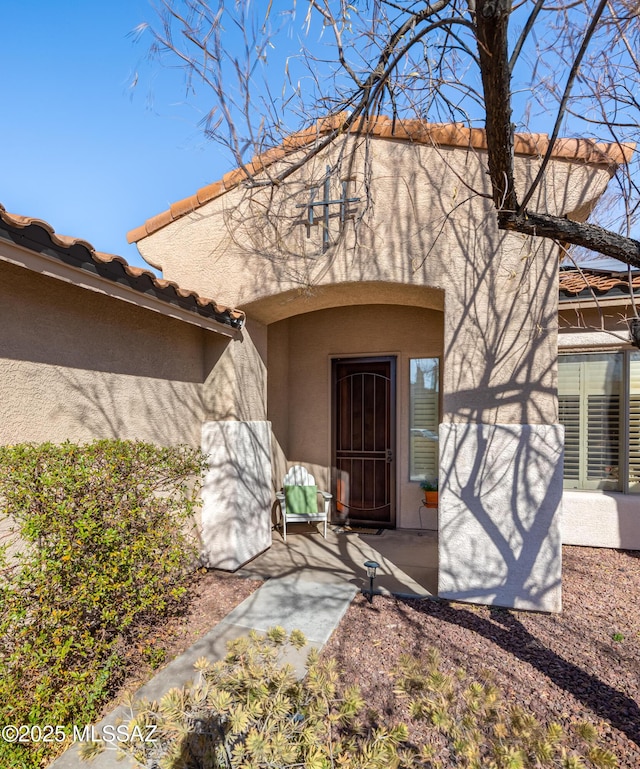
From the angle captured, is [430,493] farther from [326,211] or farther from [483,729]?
[483,729]

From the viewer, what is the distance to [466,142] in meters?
4.85

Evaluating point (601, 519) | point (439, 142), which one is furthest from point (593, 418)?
point (439, 142)

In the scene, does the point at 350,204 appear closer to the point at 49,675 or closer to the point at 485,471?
the point at 485,471

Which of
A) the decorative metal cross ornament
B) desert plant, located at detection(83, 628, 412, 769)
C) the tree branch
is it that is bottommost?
desert plant, located at detection(83, 628, 412, 769)

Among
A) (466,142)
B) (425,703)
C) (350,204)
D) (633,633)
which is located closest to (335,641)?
(425,703)

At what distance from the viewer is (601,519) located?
669 centimetres

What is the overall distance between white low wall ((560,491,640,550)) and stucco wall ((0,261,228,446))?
5.96m

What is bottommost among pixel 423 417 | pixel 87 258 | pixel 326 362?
pixel 423 417

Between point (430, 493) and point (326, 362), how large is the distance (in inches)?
121

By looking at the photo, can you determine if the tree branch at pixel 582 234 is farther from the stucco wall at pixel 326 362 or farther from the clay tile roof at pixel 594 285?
the stucco wall at pixel 326 362

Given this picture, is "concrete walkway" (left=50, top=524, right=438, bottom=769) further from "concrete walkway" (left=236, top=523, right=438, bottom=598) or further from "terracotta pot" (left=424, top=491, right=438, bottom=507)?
→ "terracotta pot" (left=424, top=491, right=438, bottom=507)

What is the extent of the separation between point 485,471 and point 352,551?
272 centimetres

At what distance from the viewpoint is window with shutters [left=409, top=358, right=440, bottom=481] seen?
7629 millimetres

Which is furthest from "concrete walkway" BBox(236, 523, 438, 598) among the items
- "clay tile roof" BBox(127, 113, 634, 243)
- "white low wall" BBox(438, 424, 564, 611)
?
"clay tile roof" BBox(127, 113, 634, 243)
